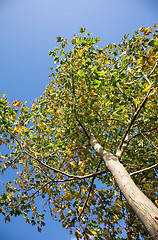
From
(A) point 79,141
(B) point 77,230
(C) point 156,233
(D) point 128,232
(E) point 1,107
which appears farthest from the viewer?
(A) point 79,141

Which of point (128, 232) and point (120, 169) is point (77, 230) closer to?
point (128, 232)

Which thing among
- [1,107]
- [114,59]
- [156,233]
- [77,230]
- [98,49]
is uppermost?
[98,49]

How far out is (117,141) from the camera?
4500 millimetres

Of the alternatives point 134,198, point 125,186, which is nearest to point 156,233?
point 134,198

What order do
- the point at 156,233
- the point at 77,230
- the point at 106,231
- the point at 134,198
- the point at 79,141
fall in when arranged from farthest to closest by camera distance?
the point at 79,141 < the point at 106,231 < the point at 77,230 < the point at 134,198 < the point at 156,233

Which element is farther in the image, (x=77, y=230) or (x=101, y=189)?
(x=101, y=189)

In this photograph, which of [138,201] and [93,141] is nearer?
[138,201]

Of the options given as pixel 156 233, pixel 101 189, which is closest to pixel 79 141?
pixel 101 189

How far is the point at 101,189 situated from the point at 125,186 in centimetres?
185

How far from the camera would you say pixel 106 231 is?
3426 mm

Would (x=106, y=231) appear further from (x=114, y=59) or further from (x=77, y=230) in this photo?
(x=114, y=59)

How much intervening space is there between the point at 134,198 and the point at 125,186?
27 centimetres

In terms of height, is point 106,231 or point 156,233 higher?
point 106,231

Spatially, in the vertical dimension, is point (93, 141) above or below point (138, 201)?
above
